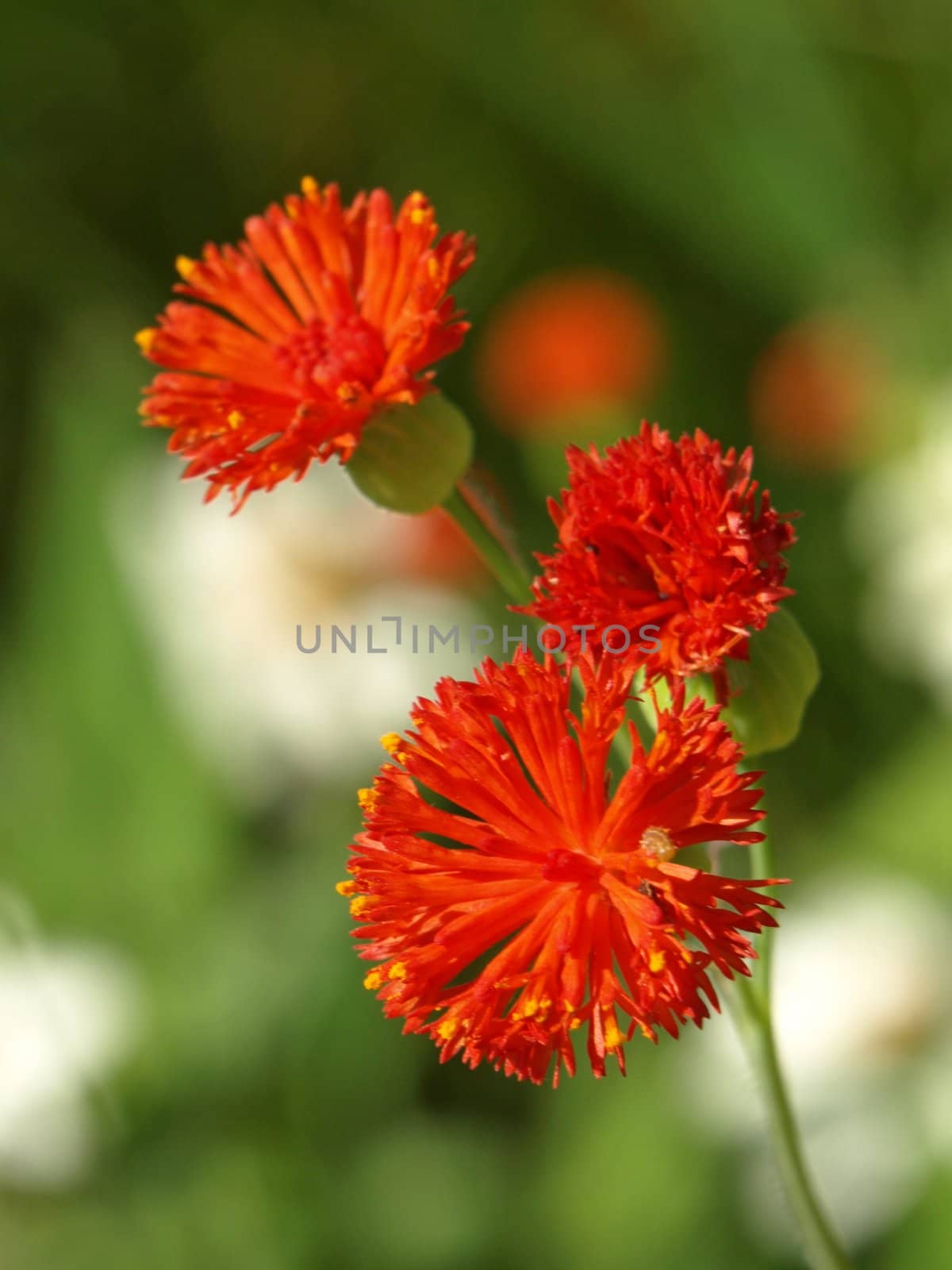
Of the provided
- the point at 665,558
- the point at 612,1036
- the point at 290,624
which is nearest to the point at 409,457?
the point at 665,558

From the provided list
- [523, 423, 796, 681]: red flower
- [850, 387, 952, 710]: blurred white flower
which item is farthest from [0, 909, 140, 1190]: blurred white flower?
[850, 387, 952, 710]: blurred white flower

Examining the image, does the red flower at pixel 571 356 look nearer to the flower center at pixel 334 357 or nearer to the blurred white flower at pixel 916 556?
the blurred white flower at pixel 916 556

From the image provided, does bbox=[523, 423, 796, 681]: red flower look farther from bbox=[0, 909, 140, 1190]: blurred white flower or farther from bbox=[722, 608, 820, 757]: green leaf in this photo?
bbox=[0, 909, 140, 1190]: blurred white flower

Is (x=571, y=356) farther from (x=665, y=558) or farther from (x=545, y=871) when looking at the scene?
(x=545, y=871)

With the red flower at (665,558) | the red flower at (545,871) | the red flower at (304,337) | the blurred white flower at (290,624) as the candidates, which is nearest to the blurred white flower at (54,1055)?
the blurred white flower at (290,624)

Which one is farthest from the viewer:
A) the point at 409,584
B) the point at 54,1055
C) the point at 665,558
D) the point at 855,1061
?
the point at 409,584

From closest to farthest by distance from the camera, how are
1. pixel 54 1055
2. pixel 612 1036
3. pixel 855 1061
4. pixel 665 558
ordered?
pixel 612 1036
pixel 665 558
pixel 855 1061
pixel 54 1055
